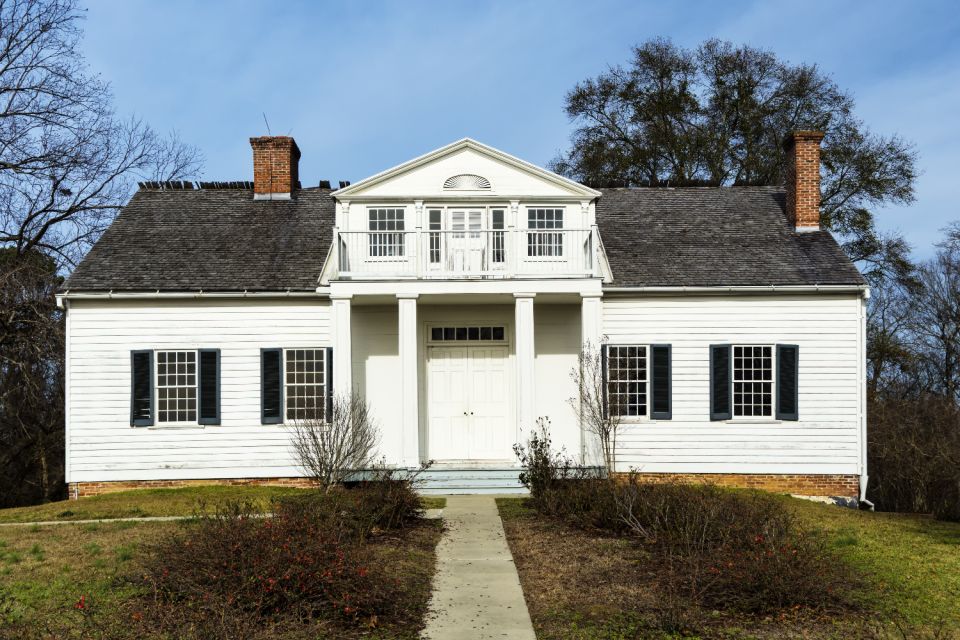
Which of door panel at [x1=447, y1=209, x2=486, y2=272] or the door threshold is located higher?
door panel at [x1=447, y1=209, x2=486, y2=272]

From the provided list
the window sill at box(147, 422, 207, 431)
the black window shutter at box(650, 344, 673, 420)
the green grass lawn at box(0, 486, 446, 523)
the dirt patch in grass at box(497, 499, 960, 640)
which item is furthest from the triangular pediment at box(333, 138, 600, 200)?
the dirt patch in grass at box(497, 499, 960, 640)

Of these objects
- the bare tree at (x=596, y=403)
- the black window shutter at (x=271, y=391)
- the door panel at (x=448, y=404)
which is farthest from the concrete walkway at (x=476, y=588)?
the black window shutter at (x=271, y=391)

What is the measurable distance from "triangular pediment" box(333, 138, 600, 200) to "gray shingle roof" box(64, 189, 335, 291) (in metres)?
1.90

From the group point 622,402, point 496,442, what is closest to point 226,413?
point 496,442

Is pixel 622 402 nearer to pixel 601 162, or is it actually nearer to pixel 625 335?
pixel 625 335

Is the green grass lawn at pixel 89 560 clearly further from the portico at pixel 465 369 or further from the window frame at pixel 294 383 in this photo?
the portico at pixel 465 369

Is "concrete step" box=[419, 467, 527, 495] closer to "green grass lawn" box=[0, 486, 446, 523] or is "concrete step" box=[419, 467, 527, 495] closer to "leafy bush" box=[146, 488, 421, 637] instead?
"green grass lawn" box=[0, 486, 446, 523]

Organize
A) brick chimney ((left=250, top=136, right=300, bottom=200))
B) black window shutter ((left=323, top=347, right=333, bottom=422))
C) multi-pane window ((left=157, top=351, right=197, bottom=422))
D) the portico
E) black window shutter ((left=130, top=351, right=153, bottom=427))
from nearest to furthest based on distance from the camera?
black window shutter ((left=323, top=347, right=333, bottom=422))
black window shutter ((left=130, top=351, right=153, bottom=427))
multi-pane window ((left=157, top=351, right=197, bottom=422))
the portico
brick chimney ((left=250, top=136, right=300, bottom=200))

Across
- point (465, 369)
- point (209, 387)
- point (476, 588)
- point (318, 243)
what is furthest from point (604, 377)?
point (209, 387)

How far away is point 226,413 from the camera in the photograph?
17.6 m

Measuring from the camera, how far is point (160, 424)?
692 inches

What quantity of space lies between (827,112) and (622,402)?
2137cm

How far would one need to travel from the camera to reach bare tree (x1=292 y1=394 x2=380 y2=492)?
49.4ft

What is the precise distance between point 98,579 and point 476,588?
3.96 metres
